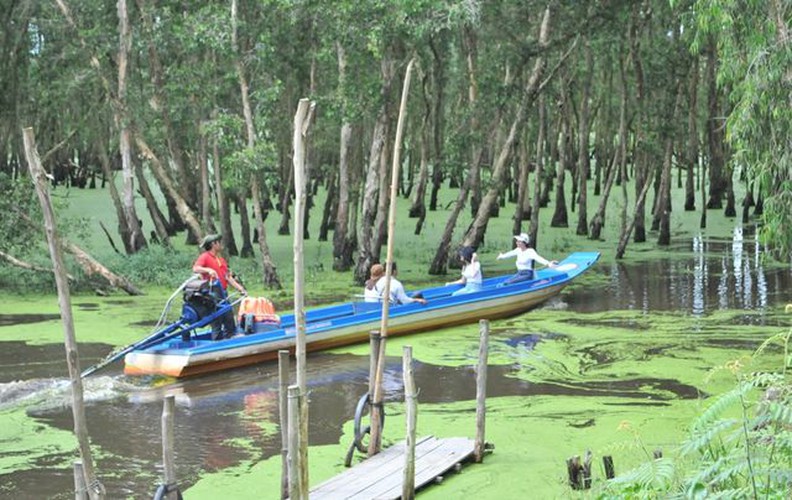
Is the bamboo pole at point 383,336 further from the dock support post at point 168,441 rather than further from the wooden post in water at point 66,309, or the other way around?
the wooden post in water at point 66,309

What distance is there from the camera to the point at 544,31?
66.8 ft

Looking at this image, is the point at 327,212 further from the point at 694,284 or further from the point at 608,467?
the point at 608,467

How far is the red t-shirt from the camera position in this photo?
43.4 ft

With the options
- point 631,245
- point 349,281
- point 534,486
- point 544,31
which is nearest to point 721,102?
point 631,245

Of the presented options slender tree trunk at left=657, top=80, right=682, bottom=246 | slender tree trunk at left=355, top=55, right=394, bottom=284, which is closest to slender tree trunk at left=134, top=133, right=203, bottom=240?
slender tree trunk at left=355, top=55, right=394, bottom=284

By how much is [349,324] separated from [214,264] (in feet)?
6.67

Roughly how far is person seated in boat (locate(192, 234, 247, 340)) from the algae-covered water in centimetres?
63

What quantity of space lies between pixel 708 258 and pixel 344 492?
62.7 feet

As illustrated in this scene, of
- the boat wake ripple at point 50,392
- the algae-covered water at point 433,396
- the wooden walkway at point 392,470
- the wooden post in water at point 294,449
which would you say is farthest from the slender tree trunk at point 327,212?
the wooden post in water at point 294,449

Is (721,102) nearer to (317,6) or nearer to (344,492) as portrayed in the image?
(317,6)

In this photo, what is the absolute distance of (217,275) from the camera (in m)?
13.2

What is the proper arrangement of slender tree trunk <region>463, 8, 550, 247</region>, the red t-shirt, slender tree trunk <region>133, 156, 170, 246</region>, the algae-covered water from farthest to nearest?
slender tree trunk <region>133, 156, 170, 246</region> < slender tree trunk <region>463, 8, 550, 247</region> < the red t-shirt < the algae-covered water

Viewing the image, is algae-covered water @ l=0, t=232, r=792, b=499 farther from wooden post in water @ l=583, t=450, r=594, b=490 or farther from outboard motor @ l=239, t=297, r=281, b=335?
outboard motor @ l=239, t=297, r=281, b=335

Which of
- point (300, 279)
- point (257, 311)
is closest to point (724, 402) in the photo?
point (300, 279)
